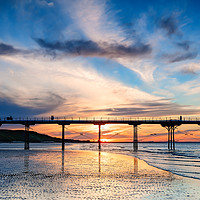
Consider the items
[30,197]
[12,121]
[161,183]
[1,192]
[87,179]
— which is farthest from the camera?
[12,121]

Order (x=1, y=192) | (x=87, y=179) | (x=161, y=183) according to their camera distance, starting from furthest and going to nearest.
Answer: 1. (x=87, y=179)
2. (x=161, y=183)
3. (x=1, y=192)

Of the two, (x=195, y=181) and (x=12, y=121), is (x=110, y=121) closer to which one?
(x=12, y=121)

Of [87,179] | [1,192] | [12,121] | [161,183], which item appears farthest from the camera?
[12,121]

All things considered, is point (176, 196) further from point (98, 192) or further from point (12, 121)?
point (12, 121)

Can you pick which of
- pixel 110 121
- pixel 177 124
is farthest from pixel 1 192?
pixel 177 124

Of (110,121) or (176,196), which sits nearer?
(176,196)

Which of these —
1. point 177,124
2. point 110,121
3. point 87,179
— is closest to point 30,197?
point 87,179

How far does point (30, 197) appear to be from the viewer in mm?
12570

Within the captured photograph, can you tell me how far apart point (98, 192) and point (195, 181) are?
27.6 ft

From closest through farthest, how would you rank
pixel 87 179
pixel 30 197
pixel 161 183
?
pixel 30 197 → pixel 161 183 → pixel 87 179

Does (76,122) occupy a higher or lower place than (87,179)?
higher

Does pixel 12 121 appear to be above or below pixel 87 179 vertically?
above

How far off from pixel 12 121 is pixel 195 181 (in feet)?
198

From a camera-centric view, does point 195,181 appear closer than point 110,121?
Yes
